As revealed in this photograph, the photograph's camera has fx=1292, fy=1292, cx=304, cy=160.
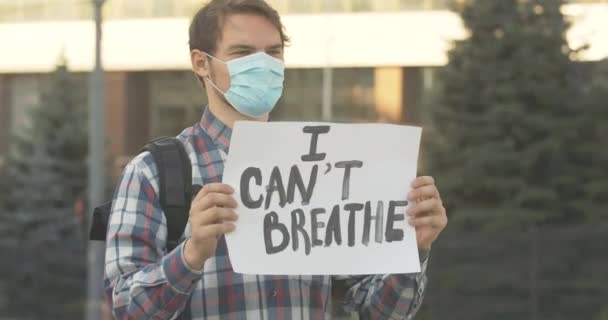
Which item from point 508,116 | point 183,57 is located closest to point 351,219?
point 508,116

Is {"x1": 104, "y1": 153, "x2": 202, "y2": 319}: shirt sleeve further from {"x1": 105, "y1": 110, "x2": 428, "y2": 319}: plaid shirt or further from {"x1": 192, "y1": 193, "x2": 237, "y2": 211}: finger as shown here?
{"x1": 192, "y1": 193, "x2": 237, "y2": 211}: finger

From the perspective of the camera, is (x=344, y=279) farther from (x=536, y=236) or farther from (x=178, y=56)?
(x=178, y=56)

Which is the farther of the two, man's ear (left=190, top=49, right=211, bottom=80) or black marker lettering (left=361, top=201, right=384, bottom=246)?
man's ear (left=190, top=49, right=211, bottom=80)

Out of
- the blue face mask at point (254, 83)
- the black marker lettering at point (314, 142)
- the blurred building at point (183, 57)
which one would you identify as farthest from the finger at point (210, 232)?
the blurred building at point (183, 57)

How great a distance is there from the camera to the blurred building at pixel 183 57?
44.5m

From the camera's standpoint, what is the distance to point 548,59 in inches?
976

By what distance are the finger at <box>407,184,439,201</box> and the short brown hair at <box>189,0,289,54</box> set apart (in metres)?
0.50

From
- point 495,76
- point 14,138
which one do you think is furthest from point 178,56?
point 495,76

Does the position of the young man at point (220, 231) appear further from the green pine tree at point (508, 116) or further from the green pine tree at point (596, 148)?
the green pine tree at point (596, 148)

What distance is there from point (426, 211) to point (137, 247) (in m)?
0.65

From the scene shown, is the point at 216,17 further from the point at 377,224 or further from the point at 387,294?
the point at 387,294

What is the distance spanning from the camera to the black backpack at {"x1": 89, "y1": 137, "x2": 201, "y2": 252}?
285cm

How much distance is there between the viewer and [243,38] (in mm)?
2979

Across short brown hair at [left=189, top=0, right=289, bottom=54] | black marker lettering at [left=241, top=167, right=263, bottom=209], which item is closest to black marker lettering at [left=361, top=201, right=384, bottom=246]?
black marker lettering at [left=241, top=167, right=263, bottom=209]
